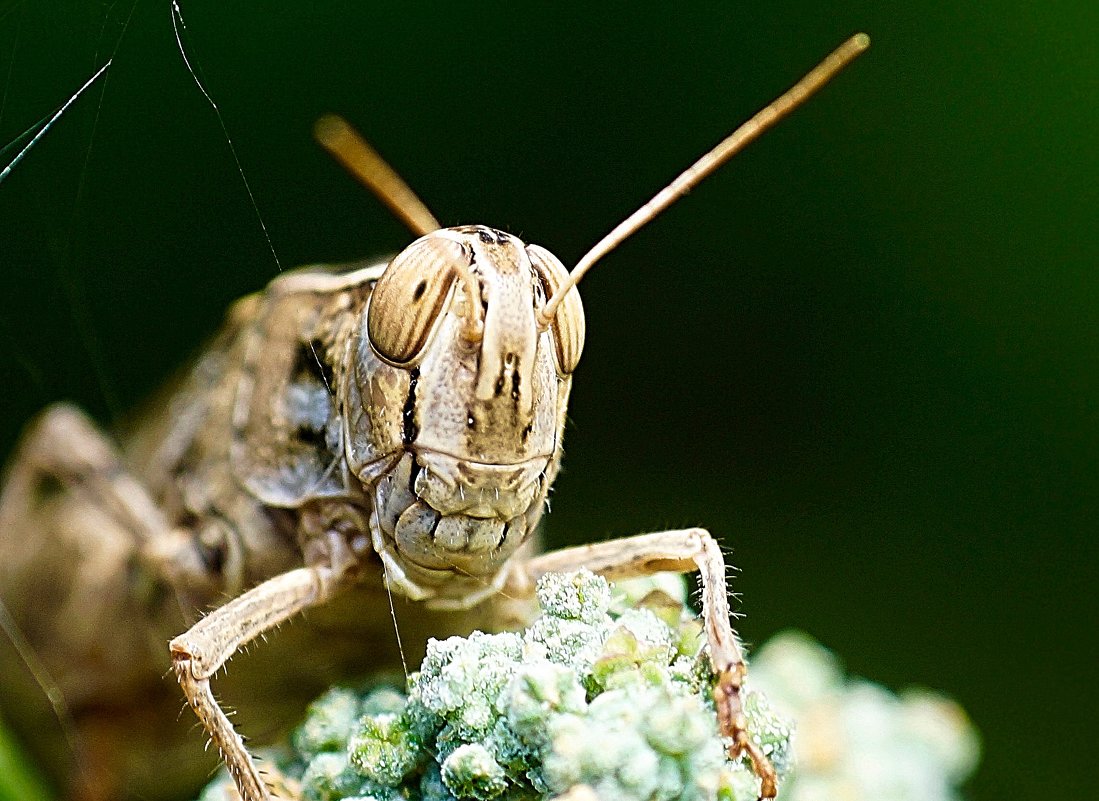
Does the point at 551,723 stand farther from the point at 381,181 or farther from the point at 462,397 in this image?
the point at 381,181

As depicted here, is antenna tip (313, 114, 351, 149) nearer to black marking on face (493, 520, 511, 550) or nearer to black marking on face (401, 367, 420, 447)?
black marking on face (401, 367, 420, 447)

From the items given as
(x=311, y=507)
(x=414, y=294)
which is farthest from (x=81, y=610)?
(x=414, y=294)

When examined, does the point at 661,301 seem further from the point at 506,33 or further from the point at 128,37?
the point at 128,37

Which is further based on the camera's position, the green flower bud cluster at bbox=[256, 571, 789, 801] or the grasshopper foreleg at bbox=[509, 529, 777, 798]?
the grasshopper foreleg at bbox=[509, 529, 777, 798]

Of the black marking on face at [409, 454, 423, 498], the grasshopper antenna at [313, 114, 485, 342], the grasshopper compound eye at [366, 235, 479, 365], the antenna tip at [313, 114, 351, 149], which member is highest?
the antenna tip at [313, 114, 351, 149]

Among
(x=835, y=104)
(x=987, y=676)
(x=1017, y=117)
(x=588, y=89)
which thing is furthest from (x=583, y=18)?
(x=987, y=676)

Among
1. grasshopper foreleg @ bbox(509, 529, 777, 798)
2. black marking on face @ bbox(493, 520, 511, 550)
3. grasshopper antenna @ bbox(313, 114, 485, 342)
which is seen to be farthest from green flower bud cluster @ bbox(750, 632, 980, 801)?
grasshopper antenna @ bbox(313, 114, 485, 342)

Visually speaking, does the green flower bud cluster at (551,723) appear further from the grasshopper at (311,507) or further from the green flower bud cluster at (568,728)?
the grasshopper at (311,507)
